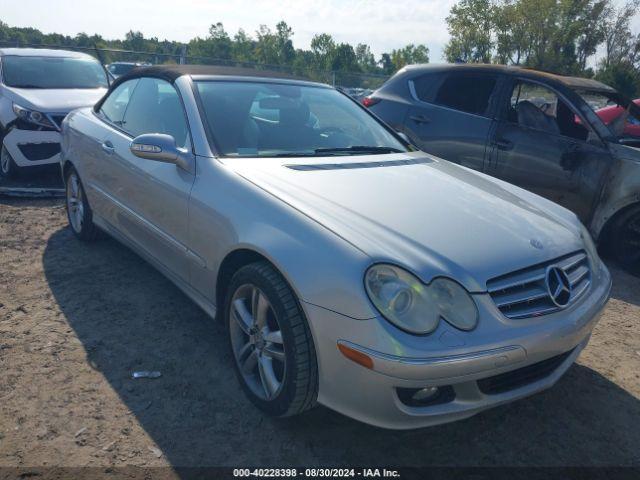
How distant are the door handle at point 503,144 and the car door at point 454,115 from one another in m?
0.12

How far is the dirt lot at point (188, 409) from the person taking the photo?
232 centimetres

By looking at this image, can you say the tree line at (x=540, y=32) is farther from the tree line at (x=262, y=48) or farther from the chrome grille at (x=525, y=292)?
the chrome grille at (x=525, y=292)

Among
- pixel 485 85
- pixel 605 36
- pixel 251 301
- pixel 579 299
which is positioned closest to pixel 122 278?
pixel 251 301

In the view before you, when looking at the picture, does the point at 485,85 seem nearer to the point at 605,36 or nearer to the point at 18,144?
the point at 18,144

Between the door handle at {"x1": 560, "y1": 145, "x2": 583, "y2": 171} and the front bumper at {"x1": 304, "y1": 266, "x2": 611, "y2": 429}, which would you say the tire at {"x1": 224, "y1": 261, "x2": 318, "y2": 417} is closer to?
the front bumper at {"x1": 304, "y1": 266, "x2": 611, "y2": 429}

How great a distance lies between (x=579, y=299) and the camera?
245cm

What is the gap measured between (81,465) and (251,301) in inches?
38.8

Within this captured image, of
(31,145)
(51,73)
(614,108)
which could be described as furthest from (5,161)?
(614,108)

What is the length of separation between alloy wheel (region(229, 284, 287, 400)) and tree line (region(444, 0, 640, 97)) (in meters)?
42.6

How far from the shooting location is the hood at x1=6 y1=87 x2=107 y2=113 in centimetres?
631

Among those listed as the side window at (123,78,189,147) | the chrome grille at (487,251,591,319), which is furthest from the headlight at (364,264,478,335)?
the side window at (123,78,189,147)

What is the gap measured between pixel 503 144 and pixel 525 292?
11.0 ft

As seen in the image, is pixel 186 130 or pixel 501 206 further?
pixel 186 130

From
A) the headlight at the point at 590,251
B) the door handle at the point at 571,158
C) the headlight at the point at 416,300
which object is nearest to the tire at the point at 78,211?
the headlight at the point at 416,300
